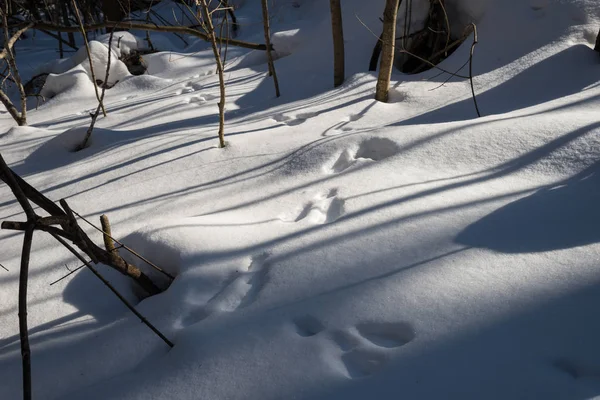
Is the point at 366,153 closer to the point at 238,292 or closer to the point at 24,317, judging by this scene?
the point at 238,292

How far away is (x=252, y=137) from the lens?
3021 mm

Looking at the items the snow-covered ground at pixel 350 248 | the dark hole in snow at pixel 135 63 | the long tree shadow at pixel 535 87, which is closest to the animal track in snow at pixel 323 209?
the snow-covered ground at pixel 350 248

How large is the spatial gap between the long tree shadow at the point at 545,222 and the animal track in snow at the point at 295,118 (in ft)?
6.33

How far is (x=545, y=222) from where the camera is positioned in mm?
1627

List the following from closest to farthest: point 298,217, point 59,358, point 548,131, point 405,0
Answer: point 59,358 → point 298,217 → point 548,131 → point 405,0

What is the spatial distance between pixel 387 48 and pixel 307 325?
2.65m

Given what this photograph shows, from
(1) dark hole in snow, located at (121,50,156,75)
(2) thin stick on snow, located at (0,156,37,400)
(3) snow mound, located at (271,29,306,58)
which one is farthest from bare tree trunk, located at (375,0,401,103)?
(1) dark hole in snow, located at (121,50,156,75)

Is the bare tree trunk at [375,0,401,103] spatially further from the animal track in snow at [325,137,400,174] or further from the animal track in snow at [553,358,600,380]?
the animal track in snow at [553,358,600,380]

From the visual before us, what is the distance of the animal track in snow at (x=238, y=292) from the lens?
1494 millimetres

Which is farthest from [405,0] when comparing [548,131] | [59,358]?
[59,358]

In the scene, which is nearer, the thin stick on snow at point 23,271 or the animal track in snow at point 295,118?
the thin stick on snow at point 23,271

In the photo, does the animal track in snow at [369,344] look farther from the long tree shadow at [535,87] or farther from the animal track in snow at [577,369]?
the long tree shadow at [535,87]

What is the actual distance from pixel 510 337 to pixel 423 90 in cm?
269

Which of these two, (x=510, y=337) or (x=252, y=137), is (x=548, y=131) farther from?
(x=252, y=137)
